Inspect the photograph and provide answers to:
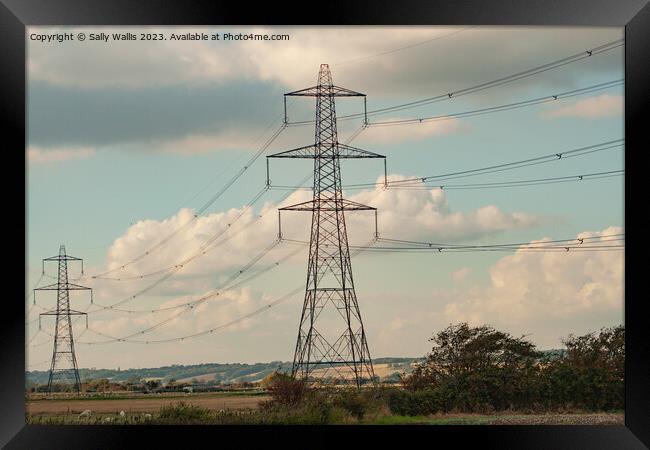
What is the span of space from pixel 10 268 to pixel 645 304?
834cm

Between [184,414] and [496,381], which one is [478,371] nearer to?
[496,381]

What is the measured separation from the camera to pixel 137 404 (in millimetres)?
23141

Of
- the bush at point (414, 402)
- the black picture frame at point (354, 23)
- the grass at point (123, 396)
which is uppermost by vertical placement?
the black picture frame at point (354, 23)

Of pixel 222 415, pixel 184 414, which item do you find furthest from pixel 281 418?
pixel 184 414

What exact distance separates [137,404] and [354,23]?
46.6ft

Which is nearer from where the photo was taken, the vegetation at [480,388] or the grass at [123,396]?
the vegetation at [480,388]

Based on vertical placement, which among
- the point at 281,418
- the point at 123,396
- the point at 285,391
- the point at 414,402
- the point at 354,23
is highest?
the point at 354,23

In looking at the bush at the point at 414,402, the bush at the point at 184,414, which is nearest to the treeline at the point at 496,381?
the bush at the point at 414,402

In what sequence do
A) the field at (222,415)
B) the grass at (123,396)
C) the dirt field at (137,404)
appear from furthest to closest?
the grass at (123,396)
the dirt field at (137,404)
the field at (222,415)

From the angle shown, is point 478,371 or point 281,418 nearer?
point 281,418

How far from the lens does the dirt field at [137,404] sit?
2061 cm

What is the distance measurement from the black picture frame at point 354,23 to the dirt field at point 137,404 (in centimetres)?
676

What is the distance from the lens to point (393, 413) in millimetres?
20953

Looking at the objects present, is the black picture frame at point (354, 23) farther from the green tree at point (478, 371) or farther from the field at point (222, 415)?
the green tree at point (478, 371)
